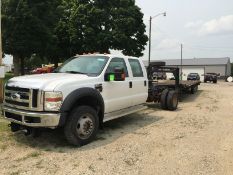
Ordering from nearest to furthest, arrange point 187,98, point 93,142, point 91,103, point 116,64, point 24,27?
1. point 93,142
2. point 91,103
3. point 116,64
4. point 187,98
5. point 24,27

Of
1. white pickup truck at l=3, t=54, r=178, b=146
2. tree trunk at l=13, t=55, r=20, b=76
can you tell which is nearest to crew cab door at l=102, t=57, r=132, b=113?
white pickup truck at l=3, t=54, r=178, b=146

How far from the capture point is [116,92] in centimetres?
839

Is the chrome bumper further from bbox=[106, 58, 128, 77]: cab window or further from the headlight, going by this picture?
bbox=[106, 58, 128, 77]: cab window

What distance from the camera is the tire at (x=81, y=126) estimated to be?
689 cm

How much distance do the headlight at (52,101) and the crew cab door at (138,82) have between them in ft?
9.97

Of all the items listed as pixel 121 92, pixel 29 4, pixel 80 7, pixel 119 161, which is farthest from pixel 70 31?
pixel 119 161

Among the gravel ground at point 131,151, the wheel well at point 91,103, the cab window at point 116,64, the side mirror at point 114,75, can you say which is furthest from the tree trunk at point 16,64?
the wheel well at point 91,103

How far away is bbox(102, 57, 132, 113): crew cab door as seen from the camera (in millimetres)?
8050

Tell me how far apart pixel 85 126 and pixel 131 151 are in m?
1.17

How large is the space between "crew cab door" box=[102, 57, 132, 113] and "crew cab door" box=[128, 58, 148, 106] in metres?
0.29

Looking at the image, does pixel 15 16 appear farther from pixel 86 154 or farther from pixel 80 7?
pixel 86 154

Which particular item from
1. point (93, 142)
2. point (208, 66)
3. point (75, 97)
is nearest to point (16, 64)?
point (93, 142)

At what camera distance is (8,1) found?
3334cm

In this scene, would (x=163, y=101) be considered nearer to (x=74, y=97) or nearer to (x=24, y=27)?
(x=74, y=97)
